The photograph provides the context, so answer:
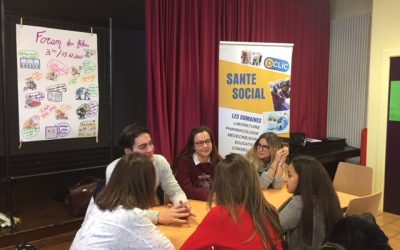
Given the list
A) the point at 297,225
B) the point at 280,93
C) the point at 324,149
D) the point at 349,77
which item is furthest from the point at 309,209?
the point at 349,77

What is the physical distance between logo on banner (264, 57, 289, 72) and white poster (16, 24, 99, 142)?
5.26 feet

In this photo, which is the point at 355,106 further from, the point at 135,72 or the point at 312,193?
the point at 312,193

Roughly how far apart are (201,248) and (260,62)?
2420 mm

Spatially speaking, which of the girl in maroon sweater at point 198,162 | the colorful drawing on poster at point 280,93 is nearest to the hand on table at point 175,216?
the girl in maroon sweater at point 198,162

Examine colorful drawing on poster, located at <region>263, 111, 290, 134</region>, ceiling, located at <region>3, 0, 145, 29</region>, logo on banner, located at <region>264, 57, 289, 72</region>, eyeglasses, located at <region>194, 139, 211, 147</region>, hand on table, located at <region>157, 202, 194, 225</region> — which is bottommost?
hand on table, located at <region>157, 202, 194, 225</region>

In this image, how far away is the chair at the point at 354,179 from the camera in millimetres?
2945

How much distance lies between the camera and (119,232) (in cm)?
155

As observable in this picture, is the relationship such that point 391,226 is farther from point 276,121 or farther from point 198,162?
point 198,162

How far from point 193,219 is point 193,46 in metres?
2.10

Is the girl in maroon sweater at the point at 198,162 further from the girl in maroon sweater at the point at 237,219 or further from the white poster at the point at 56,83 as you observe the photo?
the white poster at the point at 56,83

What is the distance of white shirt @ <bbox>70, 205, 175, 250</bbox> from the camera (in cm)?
154

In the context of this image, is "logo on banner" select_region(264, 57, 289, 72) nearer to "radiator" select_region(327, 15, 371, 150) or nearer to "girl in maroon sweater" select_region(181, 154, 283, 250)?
"radiator" select_region(327, 15, 371, 150)

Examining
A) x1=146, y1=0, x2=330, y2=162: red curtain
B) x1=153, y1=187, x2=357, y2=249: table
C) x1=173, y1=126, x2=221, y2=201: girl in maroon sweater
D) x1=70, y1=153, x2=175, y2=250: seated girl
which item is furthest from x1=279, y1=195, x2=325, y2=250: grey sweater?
x1=146, y1=0, x2=330, y2=162: red curtain

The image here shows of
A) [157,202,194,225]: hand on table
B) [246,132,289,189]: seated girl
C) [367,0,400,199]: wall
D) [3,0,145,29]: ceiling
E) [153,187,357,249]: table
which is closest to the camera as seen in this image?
[153,187,357,249]: table
